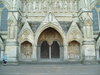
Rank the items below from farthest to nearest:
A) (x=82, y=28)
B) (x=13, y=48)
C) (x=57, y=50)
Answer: (x=57, y=50)
(x=82, y=28)
(x=13, y=48)

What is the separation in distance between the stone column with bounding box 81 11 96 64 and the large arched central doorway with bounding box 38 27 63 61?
13.7 ft

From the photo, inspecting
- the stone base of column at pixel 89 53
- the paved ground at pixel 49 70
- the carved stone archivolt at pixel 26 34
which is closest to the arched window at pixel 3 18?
the carved stone archivolt at pixel 26 34

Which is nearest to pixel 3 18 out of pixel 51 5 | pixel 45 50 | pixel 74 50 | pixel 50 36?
pixel 51 5

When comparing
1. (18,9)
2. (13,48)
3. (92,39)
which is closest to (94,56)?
(92,39)

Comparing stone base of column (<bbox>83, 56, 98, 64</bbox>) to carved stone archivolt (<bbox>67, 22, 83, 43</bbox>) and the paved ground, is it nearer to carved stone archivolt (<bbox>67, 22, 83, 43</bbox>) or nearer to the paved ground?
carved stone archivolt (<bbox>67, 22, 83, 43</bbox>)

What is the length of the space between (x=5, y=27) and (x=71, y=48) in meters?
11.3

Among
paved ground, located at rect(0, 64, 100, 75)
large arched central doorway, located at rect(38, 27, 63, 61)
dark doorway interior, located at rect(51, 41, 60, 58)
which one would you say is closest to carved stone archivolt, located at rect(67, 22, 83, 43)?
large arched central doorway, located at rect(38, 27, 63, 61)

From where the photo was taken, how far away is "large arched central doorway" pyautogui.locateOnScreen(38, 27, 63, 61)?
86.7 ft

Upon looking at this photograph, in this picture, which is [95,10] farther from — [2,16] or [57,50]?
[2,16]

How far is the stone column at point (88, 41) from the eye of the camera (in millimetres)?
23655

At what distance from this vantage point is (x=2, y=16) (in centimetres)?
2788

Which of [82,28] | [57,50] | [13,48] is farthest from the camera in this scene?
[57,50]

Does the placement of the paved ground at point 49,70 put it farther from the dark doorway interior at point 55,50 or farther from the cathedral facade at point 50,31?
the dark doorway interior at point 55,50

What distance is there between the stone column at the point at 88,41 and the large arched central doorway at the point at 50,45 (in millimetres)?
4164
